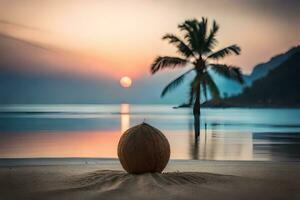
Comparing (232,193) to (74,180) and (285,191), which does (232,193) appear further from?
(74,180)

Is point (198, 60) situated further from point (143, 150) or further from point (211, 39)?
point (143, 150)

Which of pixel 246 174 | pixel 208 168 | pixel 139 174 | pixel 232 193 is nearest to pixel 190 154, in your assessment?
pixel 208 168

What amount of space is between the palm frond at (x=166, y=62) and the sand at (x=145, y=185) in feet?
36.3

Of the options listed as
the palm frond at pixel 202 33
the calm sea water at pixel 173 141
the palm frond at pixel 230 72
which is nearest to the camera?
the calm sea water at pixel 173 141

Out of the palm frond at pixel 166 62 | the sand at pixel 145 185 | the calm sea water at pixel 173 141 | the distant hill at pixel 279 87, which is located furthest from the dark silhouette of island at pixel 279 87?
the sand at pixel 145 185

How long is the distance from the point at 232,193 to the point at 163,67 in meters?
13.1

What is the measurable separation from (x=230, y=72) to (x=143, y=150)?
12205mm

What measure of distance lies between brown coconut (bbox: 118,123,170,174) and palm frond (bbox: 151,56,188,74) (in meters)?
11.9

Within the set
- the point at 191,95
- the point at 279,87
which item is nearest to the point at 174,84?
the point at 191,95

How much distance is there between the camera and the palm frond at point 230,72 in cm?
1727

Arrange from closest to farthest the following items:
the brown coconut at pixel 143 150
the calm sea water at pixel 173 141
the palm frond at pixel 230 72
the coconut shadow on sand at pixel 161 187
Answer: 1. the coconut shadow on sand at pixel 161 187
2. the brown coconut at pixel 143 150
3. the calm sea water at pixel 173 141
4. the palm frond at pixel 230 72

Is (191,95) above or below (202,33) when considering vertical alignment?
below

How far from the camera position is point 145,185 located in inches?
204

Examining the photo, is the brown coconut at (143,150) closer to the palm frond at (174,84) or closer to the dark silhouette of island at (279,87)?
the palm frond at (174,84)
